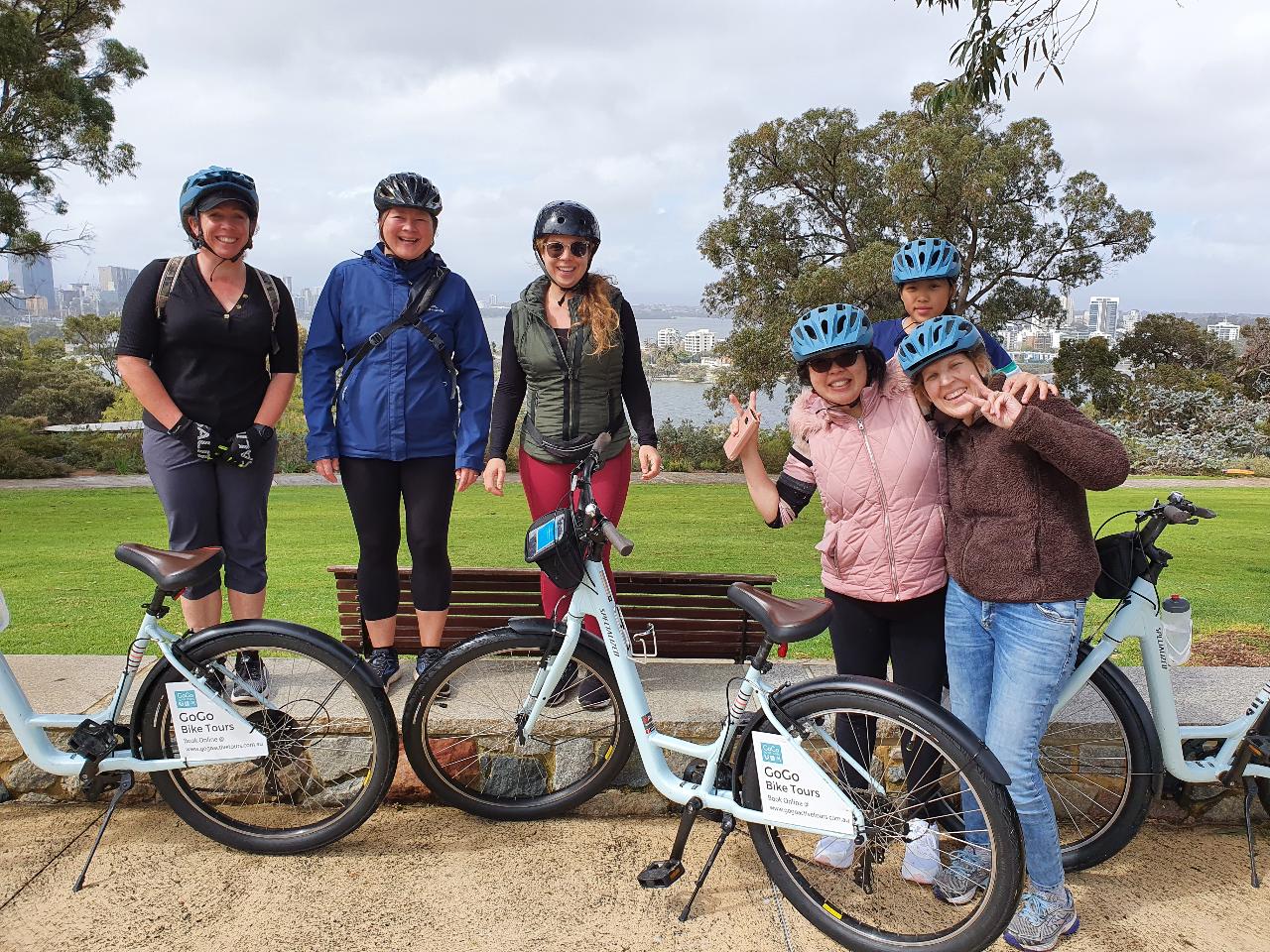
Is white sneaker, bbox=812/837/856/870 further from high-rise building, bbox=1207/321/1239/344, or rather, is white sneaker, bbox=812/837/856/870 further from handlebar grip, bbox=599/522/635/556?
high-rise building, bbox=1207/321/1239/344

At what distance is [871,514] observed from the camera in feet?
8.27

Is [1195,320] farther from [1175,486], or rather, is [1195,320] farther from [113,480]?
[113,480]

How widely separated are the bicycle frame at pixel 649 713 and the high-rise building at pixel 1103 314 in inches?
979

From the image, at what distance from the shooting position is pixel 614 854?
9.45 feet

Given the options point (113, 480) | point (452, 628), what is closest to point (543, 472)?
point (452, 628)

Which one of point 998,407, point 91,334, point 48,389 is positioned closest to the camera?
point 998,407

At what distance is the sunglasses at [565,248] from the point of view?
310 cm

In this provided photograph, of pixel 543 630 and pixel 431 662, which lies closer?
pixel 543 630

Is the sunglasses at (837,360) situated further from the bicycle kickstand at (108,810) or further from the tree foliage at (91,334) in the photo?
the tree foliage at (91,334)

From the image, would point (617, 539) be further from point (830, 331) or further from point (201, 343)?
point (201, 343)

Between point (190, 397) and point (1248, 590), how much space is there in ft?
23.3

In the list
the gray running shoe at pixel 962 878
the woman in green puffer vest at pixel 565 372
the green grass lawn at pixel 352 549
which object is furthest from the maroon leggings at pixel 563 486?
the green grass lawn at pixel 352 549

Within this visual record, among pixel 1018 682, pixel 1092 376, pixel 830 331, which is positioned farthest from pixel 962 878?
pixel 1092 376

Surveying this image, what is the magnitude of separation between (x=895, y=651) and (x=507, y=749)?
1.38 metres
